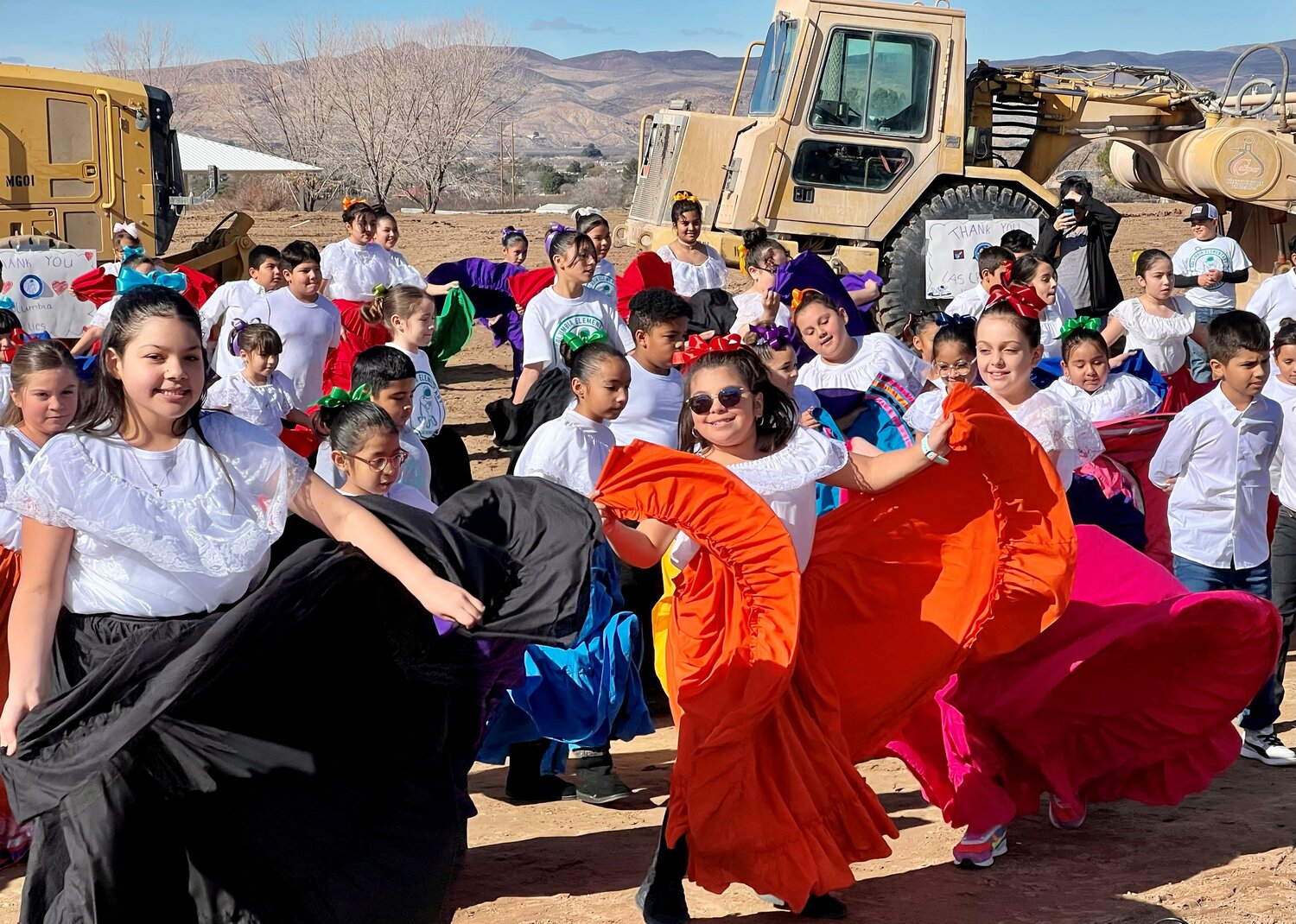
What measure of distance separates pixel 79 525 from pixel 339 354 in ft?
20.0

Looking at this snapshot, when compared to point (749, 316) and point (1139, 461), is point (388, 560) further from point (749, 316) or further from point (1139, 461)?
point (749, 316)

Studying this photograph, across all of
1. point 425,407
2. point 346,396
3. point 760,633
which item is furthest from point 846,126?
point 760,633

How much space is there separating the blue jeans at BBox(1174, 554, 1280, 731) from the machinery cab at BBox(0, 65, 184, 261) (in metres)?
12.2

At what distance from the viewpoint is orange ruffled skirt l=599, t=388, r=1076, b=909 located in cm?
422

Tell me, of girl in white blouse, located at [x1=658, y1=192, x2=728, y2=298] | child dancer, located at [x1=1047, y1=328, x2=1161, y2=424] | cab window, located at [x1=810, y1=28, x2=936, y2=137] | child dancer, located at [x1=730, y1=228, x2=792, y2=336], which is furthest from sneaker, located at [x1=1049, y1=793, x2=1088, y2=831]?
cab window, located at [x1=810, y1=28, x2=936, y2=137]

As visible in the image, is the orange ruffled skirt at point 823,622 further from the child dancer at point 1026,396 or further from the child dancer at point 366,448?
the child dancer at point 366,448

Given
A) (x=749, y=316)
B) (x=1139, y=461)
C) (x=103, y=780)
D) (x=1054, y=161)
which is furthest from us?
(x=1054, y=161)

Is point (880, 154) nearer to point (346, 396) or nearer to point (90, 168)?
point (90, 168)

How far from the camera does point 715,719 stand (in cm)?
423

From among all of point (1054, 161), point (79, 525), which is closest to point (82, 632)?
point (79, 525)

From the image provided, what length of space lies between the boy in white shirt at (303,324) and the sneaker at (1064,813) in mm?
5359

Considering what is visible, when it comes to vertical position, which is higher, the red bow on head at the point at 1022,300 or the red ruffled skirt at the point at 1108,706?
the red bow on head at the point at 1022,300

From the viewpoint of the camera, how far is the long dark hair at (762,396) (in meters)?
4.58

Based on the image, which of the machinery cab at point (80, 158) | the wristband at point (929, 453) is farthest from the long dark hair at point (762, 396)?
the machinery cab at point (80, 158)
